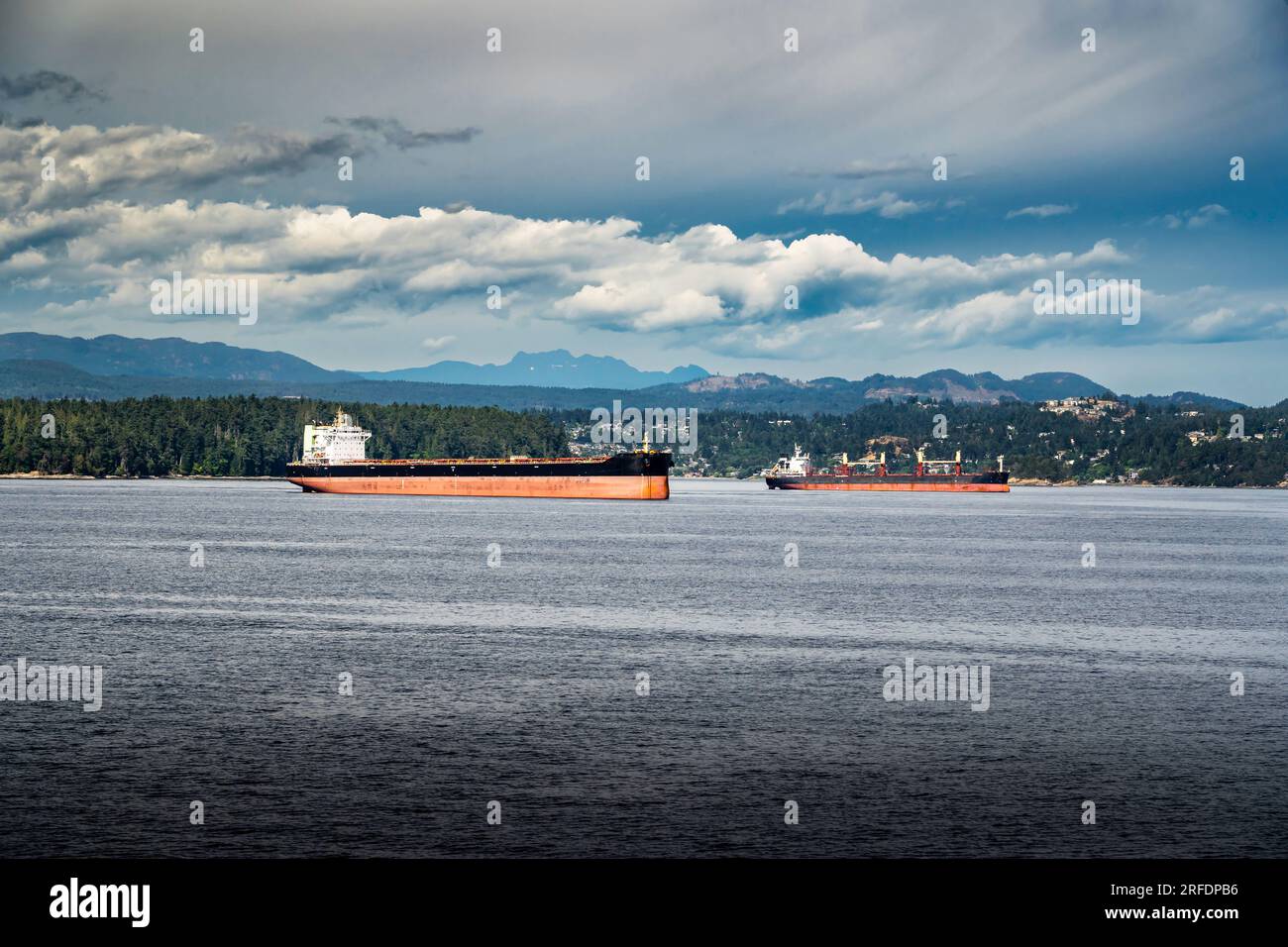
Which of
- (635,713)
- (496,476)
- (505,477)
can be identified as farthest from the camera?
(496,476)

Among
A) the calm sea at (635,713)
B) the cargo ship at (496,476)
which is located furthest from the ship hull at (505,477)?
the calm sea at (635,713)

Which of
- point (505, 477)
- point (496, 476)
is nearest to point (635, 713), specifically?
point (505, 477)

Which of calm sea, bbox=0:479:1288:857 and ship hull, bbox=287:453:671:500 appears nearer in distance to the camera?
calm sea, bbox=0:479:1288:857

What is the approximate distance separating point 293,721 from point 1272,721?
21.1 meters

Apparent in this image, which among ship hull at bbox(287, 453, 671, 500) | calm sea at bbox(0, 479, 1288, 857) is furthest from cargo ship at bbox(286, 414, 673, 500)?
calm sea at bbox(0, 479, 1288, 857)

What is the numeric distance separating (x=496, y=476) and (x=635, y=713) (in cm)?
13458

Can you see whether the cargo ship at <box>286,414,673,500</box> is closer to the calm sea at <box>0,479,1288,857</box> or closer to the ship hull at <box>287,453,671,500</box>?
the ship hull at <box>287,453,671,500</box>

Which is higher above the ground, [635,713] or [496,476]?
[496,476]

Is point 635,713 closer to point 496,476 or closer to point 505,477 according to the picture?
point 505,477

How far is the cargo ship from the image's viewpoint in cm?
15250

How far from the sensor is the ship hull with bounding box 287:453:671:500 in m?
152

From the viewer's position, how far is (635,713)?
28.1 meters

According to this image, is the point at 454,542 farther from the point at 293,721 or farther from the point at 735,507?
the point at 735,507

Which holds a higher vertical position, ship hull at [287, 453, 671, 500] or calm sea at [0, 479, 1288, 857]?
ship hull at [287, 453, 671, 500]
